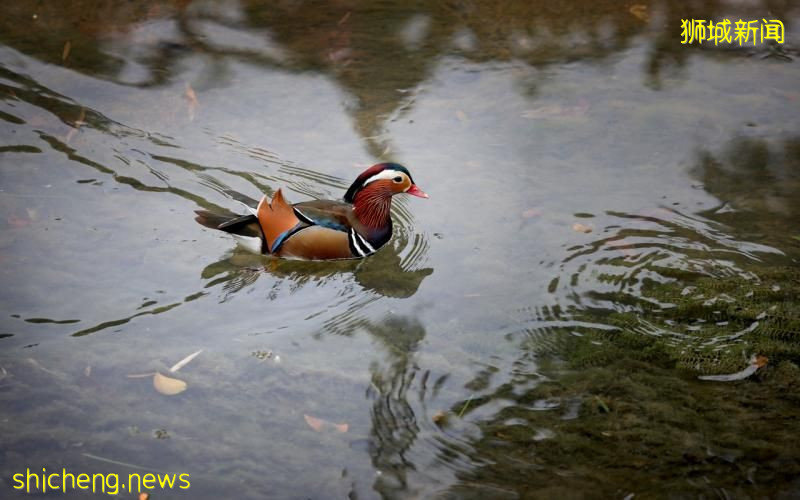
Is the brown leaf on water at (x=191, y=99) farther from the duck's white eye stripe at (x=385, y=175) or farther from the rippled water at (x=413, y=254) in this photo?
the duck's white eye stripe at (x=385, y=175)

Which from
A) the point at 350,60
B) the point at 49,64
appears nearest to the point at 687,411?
the point at 350,60

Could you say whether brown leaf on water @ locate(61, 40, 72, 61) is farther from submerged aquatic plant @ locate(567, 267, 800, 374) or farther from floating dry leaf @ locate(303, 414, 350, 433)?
submerged aquatic plant @ locate(567, 267, 800, 374)

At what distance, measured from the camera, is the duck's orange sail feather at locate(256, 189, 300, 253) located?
6102 mm

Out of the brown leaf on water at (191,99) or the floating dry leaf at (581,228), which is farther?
the brown leaf on water at (191,99)

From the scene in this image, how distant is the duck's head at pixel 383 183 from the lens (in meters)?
6.32

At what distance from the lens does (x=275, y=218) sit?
6.11m

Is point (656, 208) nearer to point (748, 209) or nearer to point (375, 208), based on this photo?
point (748, 209)

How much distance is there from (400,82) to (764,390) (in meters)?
4.85

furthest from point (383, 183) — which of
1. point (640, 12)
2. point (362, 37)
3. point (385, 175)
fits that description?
point (640, 12)

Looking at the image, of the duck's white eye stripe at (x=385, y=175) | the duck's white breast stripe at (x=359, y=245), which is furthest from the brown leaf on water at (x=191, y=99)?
the duck's white breast stripe at (x=359, y=245)

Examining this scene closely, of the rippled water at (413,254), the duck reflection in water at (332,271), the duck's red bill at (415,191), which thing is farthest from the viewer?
the duck's red bill at (415,191)

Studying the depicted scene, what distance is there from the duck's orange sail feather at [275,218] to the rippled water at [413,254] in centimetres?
29

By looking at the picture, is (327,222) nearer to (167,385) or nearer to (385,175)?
(385,175)

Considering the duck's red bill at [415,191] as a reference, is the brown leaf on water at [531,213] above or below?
below
